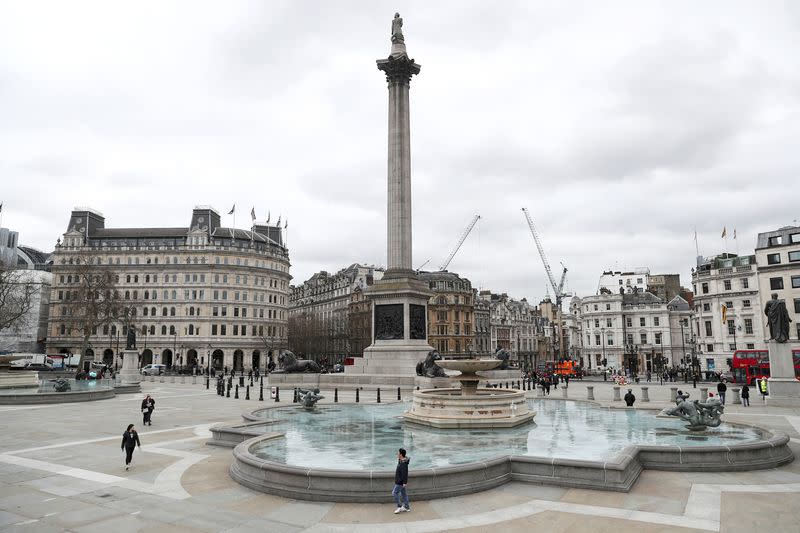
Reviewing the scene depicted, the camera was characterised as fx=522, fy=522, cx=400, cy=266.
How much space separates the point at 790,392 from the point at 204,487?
109ft

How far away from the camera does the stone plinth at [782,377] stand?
30.6m

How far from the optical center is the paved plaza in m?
9.59

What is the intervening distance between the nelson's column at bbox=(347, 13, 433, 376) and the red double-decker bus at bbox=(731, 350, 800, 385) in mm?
31679

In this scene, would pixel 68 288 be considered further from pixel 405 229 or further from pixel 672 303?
pixel 672 303

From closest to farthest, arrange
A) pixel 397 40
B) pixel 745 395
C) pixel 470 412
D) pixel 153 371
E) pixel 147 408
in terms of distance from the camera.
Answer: pixel 470 412 → pixel 147 408 → pixel 745 395 → pixel 397 40 → pixel 153 371

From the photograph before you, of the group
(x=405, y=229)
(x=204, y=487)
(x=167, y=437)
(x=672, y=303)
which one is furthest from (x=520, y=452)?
(x=672, y=303)

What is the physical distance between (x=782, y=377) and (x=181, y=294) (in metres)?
87.1

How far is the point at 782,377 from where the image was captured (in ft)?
102

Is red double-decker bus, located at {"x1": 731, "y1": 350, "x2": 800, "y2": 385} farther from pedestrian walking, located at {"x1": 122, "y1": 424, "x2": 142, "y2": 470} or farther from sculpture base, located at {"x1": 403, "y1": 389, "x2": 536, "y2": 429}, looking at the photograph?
pedestrian walking, located at {"x1": 122, "y1": 424, "x2": 142, "y2": 470}

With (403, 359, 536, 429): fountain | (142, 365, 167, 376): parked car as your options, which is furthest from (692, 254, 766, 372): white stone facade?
(142, 365, 167, 376): parked car

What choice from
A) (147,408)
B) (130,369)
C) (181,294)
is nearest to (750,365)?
(147,408)

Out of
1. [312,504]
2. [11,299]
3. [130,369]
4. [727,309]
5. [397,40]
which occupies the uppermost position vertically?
[397,40]

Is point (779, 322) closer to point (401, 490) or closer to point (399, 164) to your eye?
point (401, 490)

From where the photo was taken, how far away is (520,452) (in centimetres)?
1399
